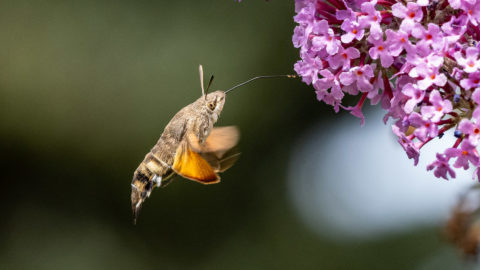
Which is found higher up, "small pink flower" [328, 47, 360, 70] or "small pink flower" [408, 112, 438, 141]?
"small pink flower" [328, 47, 360, 70]

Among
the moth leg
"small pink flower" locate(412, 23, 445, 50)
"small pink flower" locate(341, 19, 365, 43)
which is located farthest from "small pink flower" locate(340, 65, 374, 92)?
the moth leg

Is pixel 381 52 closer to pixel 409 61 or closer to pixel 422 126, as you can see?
pixel 409 61

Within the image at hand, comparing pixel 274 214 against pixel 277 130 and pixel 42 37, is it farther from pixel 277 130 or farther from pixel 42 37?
pixel 42 37

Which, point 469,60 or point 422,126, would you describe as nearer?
point 469,60

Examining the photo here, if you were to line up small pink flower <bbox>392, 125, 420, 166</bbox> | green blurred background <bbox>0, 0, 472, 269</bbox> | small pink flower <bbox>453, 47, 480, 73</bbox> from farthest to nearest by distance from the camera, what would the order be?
green blurred background <bbox>0, 0, 472, 269</bbox>
small pink flower <bbox>392, 125, 420, 166</bbox>
small pink flower <bbox>453, 47, 480, 73</bbox>

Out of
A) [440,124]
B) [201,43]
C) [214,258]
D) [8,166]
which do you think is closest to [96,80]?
[201,43]

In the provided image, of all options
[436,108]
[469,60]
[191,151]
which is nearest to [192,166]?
[191,151]

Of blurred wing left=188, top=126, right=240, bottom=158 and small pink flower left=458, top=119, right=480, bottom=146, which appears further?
blurred wing left=188, top=126, right=240, bottom=158

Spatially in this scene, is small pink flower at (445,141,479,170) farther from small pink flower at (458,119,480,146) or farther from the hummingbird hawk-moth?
the hummingbird hawk-moth
